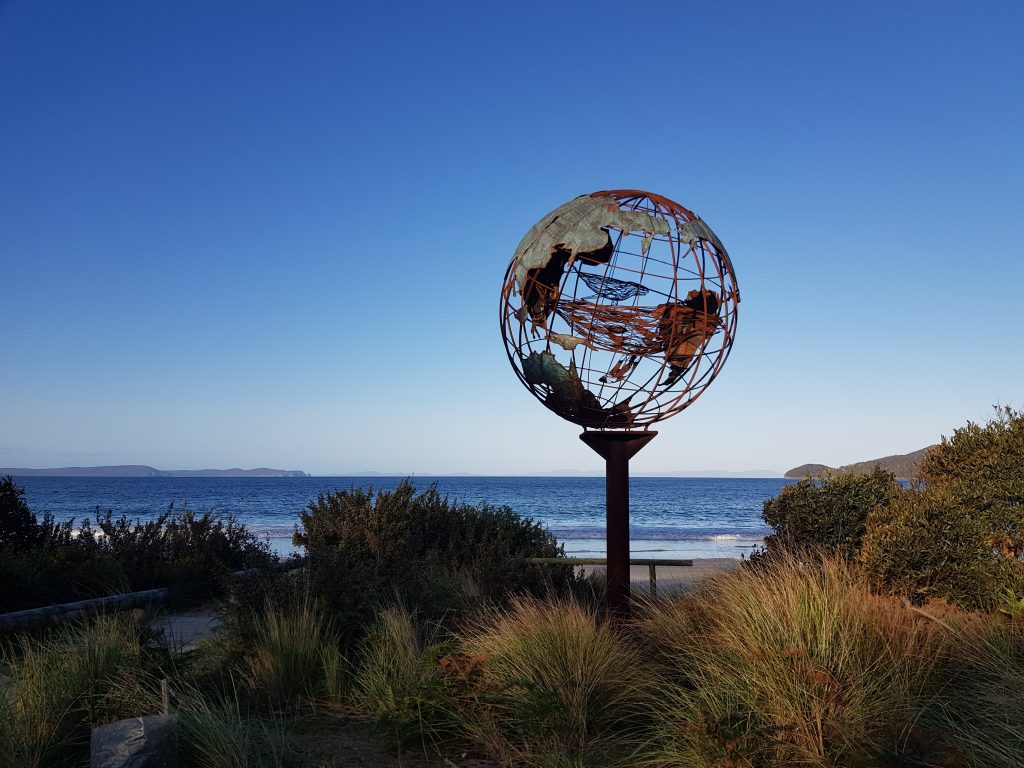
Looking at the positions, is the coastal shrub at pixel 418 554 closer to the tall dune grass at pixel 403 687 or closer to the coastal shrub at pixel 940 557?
the tall dune grass at pixel 403 687

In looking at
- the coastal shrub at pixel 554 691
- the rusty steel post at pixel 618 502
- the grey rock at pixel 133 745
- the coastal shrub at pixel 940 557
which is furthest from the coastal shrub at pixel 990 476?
the grey rock at pixel 133 745

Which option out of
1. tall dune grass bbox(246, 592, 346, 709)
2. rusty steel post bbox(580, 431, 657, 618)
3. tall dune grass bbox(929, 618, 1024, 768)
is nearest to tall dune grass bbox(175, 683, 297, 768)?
tall dune grass bbox(246, 592, 346, 709)

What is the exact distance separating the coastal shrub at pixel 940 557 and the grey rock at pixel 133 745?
6.11m

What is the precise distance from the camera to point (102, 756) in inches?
161

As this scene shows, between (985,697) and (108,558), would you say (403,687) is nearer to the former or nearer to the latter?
(985,697)

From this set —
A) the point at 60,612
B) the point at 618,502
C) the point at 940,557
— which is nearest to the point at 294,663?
the point at 618,502

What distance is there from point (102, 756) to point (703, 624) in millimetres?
4236

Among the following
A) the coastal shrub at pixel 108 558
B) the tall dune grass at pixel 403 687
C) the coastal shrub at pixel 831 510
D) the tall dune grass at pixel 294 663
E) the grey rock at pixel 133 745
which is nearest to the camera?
the grey rock at pixel 133 745

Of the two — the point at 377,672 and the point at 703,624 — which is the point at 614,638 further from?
the point at 377,672

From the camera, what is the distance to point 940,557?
23.3ft

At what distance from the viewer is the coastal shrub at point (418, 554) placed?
738 centimetres

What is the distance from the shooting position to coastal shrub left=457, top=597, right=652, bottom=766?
15.3 ft

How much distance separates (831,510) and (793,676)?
6381 millimetres

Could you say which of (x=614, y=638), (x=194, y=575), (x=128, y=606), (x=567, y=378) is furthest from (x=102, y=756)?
(x=194, y=575)
